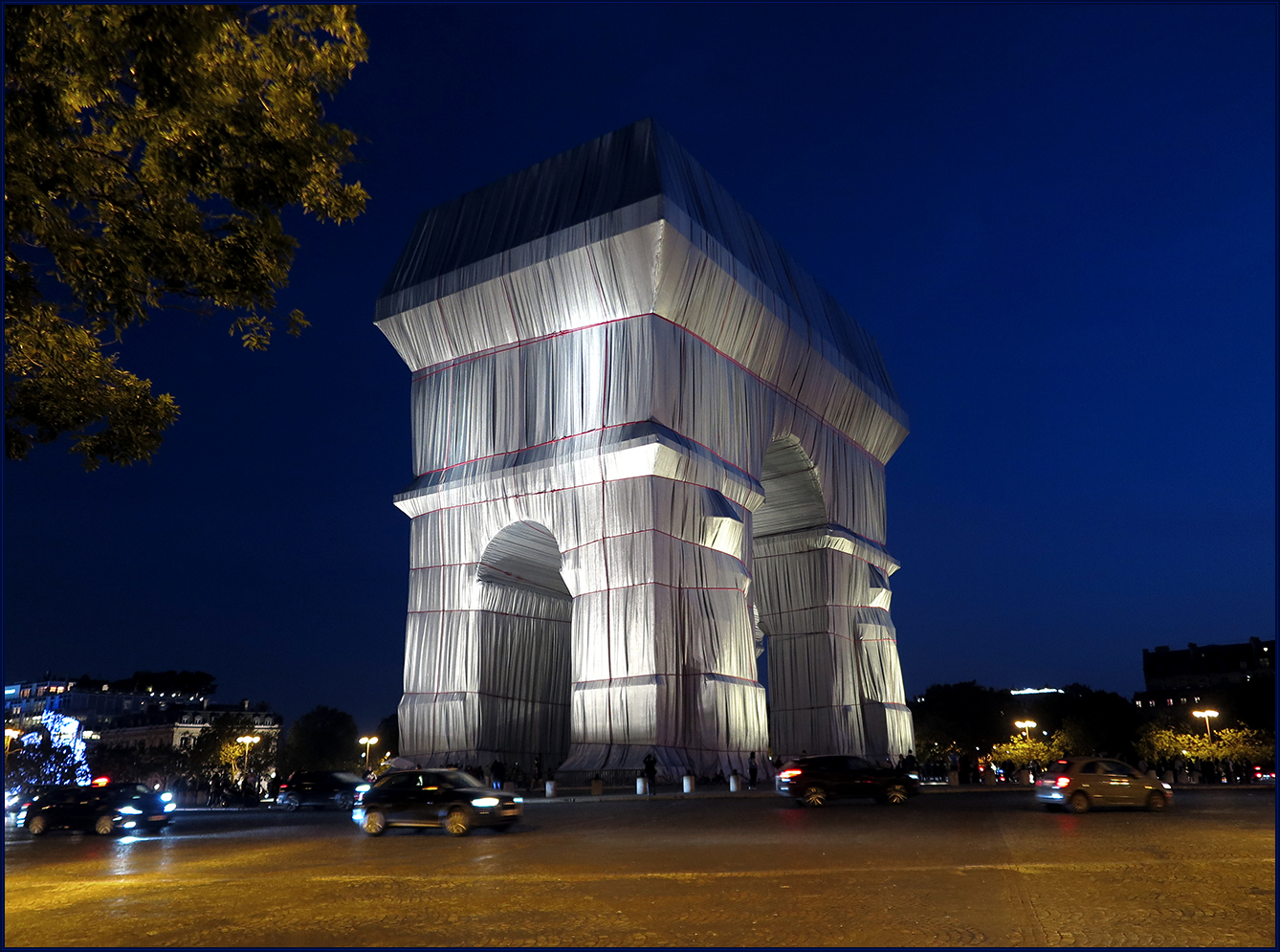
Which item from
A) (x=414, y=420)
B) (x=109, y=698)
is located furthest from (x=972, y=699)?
(x=109, y=698)

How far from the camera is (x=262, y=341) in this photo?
1164 cm

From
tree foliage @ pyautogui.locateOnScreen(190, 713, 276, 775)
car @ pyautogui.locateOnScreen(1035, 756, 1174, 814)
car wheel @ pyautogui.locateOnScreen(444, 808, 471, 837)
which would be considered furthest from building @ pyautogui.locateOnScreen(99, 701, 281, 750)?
car @ pyautogui.locateOnScreen(1035, 756, 1174, 814)

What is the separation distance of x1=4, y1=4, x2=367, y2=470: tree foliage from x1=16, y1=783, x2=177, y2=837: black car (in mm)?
12035

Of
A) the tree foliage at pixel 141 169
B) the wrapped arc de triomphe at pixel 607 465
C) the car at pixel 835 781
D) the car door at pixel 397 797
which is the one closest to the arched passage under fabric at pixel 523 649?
the wrapped arc de triomphe at pixel 607 465

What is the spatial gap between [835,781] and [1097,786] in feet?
17.4

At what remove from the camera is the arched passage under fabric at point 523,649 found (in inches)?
1494

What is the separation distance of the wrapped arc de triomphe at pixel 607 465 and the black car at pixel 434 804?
566 inches

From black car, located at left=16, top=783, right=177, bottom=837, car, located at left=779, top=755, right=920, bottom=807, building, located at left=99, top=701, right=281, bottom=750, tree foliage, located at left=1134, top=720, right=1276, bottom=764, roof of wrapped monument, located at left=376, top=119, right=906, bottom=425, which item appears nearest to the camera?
black car, located at left=16, top=783, right=177, bottom=837

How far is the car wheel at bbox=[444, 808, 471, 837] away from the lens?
17203 mm

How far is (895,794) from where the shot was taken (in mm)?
24156

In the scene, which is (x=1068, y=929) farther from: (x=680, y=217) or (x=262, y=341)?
(x=680, y=217)

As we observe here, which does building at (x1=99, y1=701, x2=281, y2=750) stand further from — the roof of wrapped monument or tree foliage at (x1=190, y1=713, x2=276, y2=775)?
the roof of wrapped monument

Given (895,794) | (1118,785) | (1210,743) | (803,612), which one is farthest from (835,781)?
(1210,743)

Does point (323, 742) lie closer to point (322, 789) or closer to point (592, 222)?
point (322, 789)
